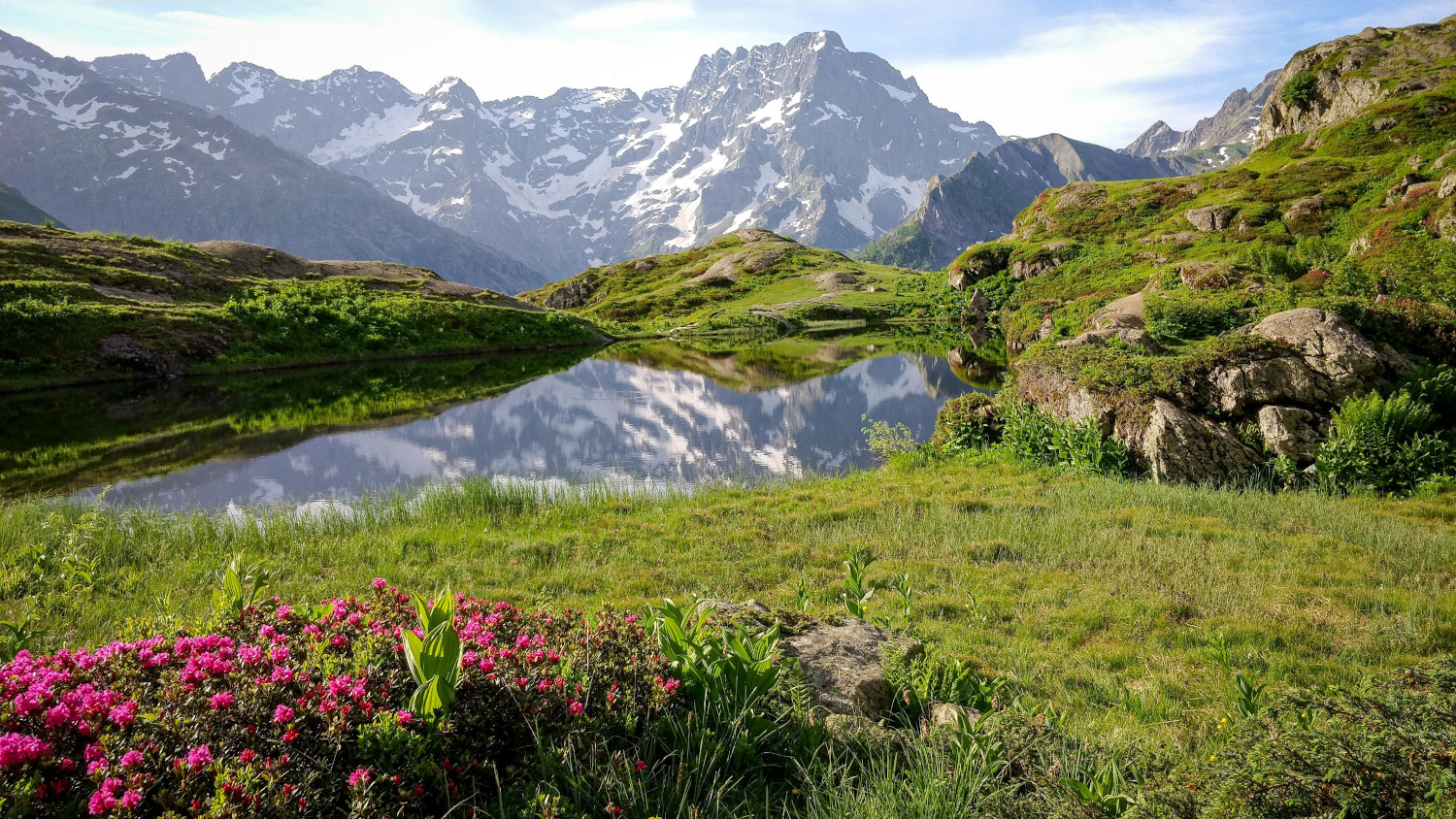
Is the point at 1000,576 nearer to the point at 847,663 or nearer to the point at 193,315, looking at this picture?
the point at 847,663

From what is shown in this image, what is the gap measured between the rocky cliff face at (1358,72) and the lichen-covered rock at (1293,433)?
7593 cm

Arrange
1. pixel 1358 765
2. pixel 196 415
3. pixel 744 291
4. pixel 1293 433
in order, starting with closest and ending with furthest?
pixel 1358 765 → pixel 1293 433 → pixel 196 415 → pixel 744 291

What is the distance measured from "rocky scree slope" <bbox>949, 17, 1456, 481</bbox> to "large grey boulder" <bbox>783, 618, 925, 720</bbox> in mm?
12447

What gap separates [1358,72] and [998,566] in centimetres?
9459

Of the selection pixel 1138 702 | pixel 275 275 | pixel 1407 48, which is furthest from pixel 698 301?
pixel 1138 702

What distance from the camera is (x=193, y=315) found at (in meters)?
43.8

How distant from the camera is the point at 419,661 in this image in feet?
12.5

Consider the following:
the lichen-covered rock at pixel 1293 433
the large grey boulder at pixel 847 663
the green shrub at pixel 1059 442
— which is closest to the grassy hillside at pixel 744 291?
the green shrub at pixel 1059 442

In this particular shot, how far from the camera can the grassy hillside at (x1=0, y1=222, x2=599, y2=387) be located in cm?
3644

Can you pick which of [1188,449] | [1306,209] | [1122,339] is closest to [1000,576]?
[1188,449]

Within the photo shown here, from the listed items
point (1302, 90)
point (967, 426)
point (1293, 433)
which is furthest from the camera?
point (1302, 90)

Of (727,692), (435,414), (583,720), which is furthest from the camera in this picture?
(435,414)

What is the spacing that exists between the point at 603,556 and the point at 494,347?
178ft

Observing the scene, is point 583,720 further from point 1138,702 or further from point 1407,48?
point 1407,48
